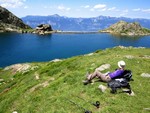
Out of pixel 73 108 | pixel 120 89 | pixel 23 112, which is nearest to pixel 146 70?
pixel 120 89

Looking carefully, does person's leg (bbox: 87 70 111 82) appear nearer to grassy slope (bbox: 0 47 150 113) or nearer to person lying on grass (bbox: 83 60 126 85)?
person lying on grass (bbox: 83 60 126 85)

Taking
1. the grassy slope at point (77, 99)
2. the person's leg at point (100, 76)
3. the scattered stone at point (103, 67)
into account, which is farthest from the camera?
the scattered stone at point (103, 67)

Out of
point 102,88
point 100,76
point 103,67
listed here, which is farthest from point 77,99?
point 103,67

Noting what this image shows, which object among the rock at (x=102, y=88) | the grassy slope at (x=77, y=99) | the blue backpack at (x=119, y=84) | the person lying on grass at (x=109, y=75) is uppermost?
the person lying on grass at (x=109, y=75)

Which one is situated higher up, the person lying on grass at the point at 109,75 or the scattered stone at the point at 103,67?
the person lying on grass at the point at 109,75

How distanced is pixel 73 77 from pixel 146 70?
1028 cm

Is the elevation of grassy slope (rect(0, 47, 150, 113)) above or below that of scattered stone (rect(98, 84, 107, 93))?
below

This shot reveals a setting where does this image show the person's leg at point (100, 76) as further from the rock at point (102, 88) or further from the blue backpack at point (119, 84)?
the rock at point (102, 88)

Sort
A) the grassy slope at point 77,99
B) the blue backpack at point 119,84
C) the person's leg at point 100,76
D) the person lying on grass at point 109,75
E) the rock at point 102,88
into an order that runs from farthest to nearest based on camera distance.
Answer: the person's leg at point 100,76, the person lying on grass at point 109,75, the rock at point 102,88, the blue backpack at point 119,84, the grassy slope at point 77,99

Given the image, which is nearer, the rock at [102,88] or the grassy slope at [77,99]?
the grassy slope at [77,99]

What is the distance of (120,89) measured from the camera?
83.1 ft

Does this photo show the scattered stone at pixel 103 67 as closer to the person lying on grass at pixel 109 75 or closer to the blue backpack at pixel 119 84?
the person lying on grass at pixel 109 75

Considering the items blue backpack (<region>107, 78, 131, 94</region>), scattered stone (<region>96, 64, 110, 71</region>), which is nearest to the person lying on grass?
blue backpack (<region>107, 78, 131, 94</region>)

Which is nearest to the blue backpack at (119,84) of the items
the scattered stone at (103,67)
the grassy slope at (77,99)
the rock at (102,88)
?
the rock at (102,88)
